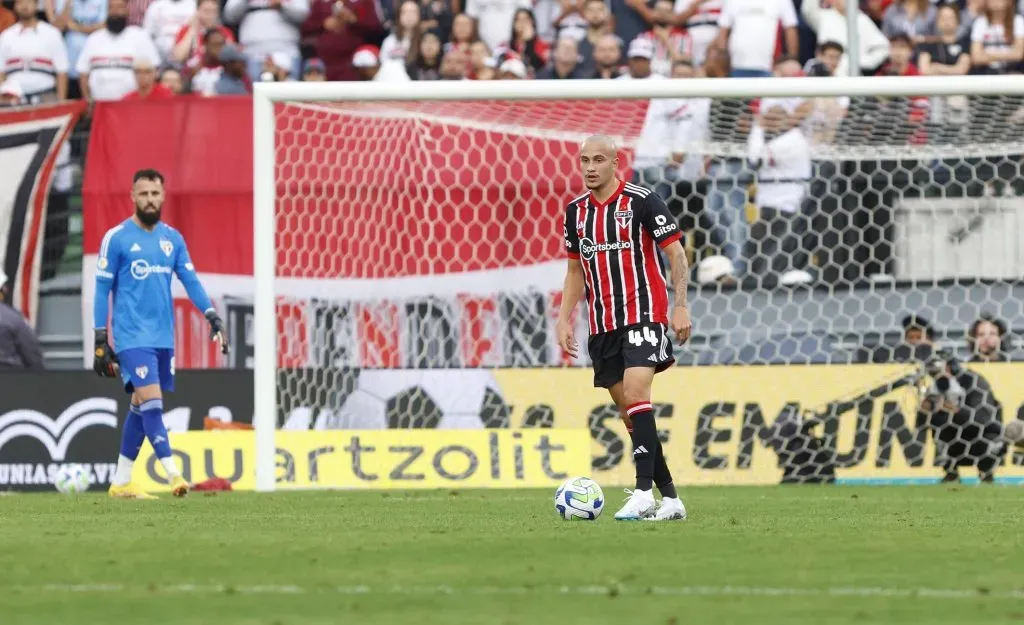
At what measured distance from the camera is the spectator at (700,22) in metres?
18.7

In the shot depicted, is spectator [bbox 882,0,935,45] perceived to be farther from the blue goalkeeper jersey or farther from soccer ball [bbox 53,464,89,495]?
soccer ball [bbox 53,464,89,495]

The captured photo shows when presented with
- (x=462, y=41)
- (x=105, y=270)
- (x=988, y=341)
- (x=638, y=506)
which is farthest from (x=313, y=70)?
(x=638, y=506)

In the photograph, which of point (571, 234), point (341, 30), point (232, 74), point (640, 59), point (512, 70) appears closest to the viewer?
point (571, 234)

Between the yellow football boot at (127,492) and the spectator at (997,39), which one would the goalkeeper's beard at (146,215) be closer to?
the yellow football boot at (127,492)

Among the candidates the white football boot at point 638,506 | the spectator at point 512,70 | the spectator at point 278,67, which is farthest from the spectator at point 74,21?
the white football boot at point 638,506

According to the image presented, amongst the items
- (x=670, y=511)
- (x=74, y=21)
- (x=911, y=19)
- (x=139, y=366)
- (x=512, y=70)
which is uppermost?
(x=74, y=21)

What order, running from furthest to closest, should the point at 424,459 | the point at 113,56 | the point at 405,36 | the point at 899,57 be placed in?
the point at 405,36 < the point at 113,56 < the point at 899,57 < the point at 424,459

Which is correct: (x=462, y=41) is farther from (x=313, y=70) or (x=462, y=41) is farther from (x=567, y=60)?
(x=313, y=70)

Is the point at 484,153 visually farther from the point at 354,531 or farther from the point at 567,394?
the point at 354,531

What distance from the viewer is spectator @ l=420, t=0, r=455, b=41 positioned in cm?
1923

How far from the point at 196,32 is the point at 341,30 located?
158cm

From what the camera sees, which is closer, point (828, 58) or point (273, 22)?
point (828, 58)

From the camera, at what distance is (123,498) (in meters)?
12.1

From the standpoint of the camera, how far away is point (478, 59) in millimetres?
18484
